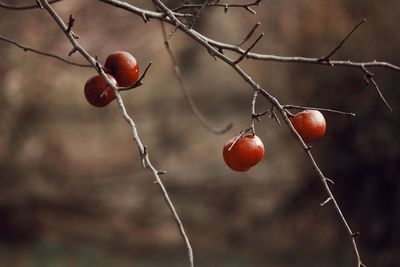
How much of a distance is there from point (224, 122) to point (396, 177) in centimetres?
233

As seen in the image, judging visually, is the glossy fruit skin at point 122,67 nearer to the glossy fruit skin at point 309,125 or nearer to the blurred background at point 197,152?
the glossy fruit skin at point 309,125

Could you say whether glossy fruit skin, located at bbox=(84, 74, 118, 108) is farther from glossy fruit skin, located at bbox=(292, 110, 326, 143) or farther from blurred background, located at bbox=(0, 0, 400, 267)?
blurred background, located at bbox=(0, 0, 400, 267)

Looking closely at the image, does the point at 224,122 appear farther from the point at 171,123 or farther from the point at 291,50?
the point at 291,50

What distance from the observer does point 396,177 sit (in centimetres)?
331

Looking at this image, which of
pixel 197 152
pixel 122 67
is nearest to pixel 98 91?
pixel 122 67

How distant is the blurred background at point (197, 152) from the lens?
3.44 m

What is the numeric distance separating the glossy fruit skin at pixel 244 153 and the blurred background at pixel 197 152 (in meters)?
2.10

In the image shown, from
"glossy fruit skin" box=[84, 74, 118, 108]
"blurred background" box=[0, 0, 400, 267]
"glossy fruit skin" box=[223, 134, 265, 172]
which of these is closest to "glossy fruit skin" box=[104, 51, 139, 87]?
"glossy fruit skin" box=[84, 74, 118, 108]

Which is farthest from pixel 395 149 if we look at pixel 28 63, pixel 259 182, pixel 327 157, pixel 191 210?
pixel 28 63

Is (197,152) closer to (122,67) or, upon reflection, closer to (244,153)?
(122,67)

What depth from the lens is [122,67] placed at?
4.48 feet

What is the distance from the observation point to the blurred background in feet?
11.3

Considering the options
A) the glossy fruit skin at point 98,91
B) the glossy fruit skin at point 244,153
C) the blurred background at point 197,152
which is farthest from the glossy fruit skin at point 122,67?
the blurred background at point 197,152

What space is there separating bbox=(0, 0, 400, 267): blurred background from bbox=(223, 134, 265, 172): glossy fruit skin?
210 centimetres
